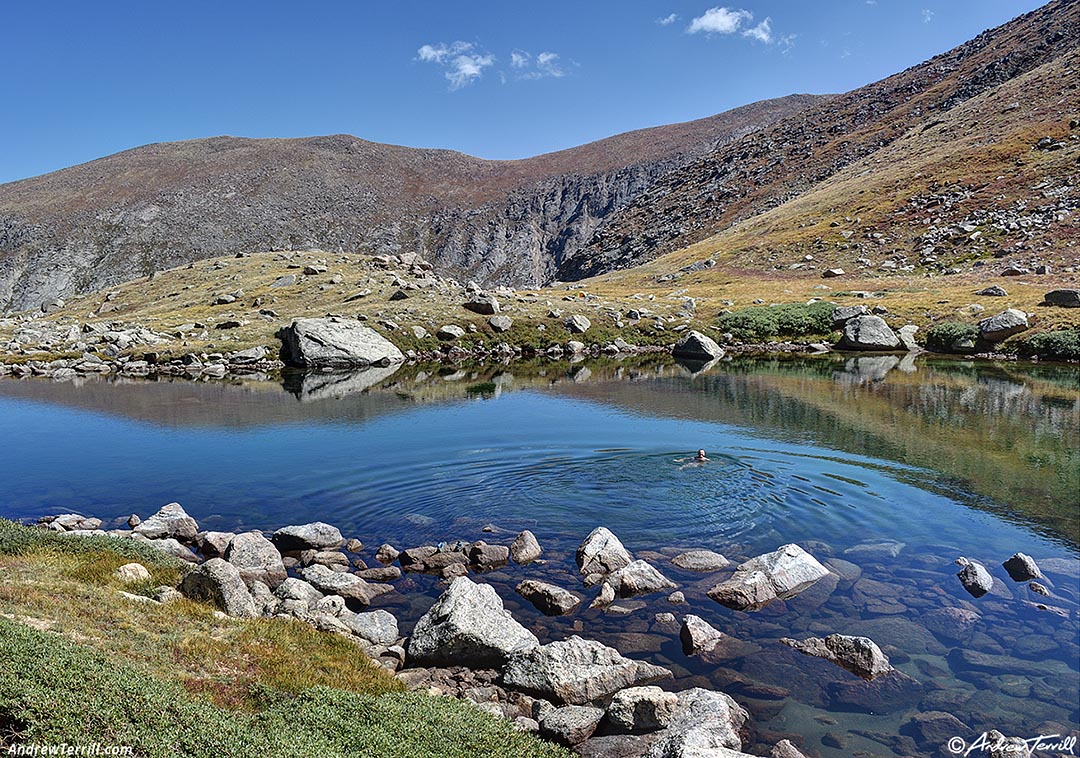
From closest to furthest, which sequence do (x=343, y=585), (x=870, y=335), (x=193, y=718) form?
1. (x=193, y=718)
2. (x=343, y=585)
3. (x=870, y=335)

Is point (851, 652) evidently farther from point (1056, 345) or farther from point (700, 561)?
point (1056, 345)

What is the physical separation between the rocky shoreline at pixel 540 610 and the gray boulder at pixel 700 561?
0.06 m

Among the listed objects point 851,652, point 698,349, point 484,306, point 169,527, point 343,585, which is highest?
point 484,306

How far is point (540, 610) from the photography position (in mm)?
18203

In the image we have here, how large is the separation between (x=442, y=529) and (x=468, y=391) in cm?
3210

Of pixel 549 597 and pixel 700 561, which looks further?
pixel 700 561

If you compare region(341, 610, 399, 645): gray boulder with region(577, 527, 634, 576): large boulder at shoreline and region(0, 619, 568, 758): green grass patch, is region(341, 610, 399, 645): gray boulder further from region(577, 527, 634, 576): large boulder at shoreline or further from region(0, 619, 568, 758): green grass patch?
region(577, 527, 634, 576): large boulder at shoreline

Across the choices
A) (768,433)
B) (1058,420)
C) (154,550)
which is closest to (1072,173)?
(1058,420)

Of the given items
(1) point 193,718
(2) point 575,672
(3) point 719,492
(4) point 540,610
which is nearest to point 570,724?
(2) point 575,672

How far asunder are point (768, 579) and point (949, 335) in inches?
2792

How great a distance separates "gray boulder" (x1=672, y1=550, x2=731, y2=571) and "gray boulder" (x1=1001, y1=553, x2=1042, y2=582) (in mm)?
8203

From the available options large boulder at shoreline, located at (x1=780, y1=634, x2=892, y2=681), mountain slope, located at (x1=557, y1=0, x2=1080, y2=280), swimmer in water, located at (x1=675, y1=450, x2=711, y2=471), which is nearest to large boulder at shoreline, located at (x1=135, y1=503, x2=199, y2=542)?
large boulder at shoreline, located at (x1=780, y1=634, x2=892, y2=681)

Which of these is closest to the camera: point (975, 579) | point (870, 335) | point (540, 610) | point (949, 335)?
point (540, 610)

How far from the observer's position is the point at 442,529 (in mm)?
24625
